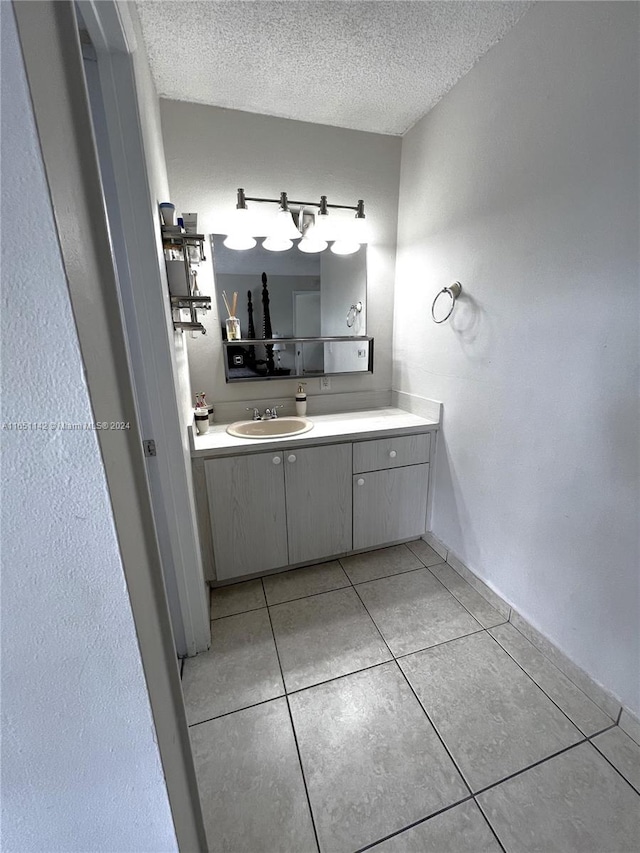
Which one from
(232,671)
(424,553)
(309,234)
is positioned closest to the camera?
(232,671)

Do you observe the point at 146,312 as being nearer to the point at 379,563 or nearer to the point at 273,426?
the point at 273,426

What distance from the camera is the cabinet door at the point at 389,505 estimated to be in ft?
6.29

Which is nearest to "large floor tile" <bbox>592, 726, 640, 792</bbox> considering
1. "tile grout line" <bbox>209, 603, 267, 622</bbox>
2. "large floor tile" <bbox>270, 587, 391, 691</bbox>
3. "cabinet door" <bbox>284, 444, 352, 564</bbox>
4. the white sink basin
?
"large floor tile" <bbox>270, 587, 391, 691</bbox>

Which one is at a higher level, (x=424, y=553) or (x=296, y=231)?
(x=296, y=231)

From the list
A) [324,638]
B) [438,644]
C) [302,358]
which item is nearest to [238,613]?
[324,638]

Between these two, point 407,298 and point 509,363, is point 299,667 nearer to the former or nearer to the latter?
point 509,363

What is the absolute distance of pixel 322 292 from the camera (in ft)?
6.79

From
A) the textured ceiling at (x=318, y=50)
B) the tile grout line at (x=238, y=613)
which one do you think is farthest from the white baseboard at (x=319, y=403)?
the textured ceiling at (x=318, y=50)

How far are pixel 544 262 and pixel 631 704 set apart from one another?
1548 millimetres

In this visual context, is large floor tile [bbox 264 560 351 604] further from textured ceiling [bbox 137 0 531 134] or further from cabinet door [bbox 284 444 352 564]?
textured ceiling [bbox 137 0 531 134]

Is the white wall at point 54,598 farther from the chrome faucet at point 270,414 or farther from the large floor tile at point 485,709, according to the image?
the chrome faucet at point 270,414

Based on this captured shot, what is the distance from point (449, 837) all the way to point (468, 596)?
3.08 ft

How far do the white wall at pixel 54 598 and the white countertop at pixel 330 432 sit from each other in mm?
1177

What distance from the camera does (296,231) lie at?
1.89 metres
